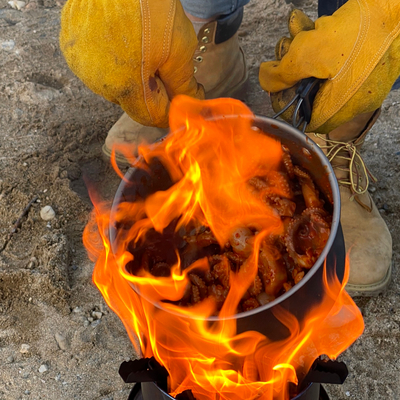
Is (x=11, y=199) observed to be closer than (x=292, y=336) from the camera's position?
No

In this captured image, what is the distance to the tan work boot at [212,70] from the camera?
7.20ft

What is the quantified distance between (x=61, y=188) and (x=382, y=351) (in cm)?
163

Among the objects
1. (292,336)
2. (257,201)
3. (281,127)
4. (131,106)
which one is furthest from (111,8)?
(292,336)

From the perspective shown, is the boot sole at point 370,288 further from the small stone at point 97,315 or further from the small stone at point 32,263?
the small stone at point 32,263

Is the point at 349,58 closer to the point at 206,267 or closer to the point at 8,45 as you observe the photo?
the point at 206,267

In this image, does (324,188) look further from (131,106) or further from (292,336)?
(131,106)

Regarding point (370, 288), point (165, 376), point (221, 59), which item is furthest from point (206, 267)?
point (221, 59)

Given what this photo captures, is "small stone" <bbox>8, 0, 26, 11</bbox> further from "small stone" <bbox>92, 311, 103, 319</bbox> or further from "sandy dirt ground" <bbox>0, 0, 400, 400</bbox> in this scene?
"small stone" <bbox>92, 311, 103, 319</bbox>

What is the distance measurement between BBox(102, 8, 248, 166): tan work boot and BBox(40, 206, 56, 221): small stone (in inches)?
19.0

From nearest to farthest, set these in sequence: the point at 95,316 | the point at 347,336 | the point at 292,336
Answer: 1. the point at 292,336
2. the point at 347,336
3. the point at 95,316

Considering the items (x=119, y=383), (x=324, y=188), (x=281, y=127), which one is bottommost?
(x=119, y=383)

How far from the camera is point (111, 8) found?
1275mm

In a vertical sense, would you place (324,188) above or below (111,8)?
below

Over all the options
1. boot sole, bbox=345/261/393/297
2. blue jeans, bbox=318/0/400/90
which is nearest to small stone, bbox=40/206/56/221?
boot sole, bbox=345/261/393/297
